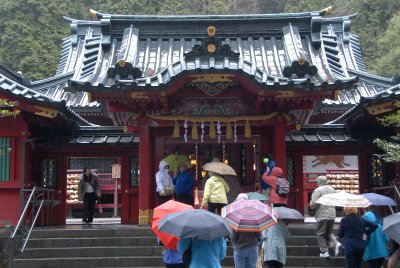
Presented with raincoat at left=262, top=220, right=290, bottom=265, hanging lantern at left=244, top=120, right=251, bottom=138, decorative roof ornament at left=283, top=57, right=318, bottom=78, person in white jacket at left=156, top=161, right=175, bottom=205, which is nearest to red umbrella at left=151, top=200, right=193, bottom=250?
raincoat at left=262, top=220, right=290, bottom=265

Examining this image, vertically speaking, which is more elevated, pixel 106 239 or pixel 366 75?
pixel 366 75

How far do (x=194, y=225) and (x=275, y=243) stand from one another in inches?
125

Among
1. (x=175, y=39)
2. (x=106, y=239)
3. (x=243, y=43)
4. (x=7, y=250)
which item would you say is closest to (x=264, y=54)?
(x=243, y=43)

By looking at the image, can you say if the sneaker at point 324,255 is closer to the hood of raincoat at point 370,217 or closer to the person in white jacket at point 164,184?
the hood of raincoat at point 370,217

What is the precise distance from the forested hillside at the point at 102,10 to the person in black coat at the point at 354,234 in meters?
31.0

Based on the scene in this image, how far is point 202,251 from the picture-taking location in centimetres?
823

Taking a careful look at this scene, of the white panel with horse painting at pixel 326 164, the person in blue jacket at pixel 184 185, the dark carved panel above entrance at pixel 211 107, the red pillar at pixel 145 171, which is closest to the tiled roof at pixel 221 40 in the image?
the dark carved panel above entrance at pixel 211 107

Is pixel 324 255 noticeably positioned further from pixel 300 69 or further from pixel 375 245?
pixel 300 69

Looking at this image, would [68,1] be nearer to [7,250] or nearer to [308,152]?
[308,152]

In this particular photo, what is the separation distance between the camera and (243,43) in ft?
63.4

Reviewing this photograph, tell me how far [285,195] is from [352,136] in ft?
18.5

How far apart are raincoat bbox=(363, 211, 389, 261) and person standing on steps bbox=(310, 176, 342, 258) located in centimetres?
173

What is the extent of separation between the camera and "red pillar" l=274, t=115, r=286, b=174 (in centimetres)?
1606

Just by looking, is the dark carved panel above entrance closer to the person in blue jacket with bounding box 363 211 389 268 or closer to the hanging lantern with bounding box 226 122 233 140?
the hanging lantern with bounding box 226 122 233 140
